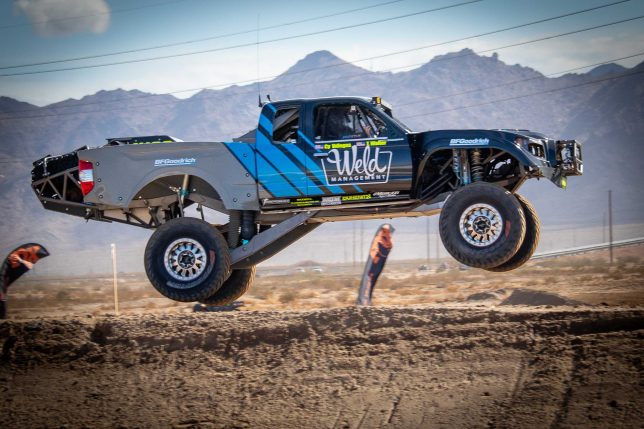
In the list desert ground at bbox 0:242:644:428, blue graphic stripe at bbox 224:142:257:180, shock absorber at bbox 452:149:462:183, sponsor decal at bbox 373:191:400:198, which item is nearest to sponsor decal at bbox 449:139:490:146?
shock absorber at bbox 452:149:462:183

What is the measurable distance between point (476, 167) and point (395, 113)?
14261 centimetres

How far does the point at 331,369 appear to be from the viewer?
35.9ft

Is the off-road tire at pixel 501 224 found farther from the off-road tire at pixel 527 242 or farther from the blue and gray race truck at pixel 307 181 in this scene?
the off-road tire at pixel 527 242

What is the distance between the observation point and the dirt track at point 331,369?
9.70 metres

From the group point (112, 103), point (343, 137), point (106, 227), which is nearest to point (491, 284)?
point (343, 137)

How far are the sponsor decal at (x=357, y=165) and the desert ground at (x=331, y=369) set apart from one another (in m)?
2.52

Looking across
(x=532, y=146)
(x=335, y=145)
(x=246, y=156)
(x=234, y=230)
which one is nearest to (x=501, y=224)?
(x=532, y=146)

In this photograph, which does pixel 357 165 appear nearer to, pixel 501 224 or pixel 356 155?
pixel 356 155

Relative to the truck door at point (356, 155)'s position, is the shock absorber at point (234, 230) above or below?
below

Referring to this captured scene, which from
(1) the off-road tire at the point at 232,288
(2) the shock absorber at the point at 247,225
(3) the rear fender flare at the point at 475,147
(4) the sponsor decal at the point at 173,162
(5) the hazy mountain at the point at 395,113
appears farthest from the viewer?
(5) the hazy mountain at the point at 395,113

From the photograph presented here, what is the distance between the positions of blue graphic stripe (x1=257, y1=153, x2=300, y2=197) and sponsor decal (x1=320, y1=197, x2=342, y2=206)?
1.22 ft

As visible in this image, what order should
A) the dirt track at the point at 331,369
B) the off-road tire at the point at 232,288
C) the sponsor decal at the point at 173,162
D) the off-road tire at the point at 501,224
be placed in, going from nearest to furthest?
the dirt track at the point at 331,369, the off-road tire at the point at 501,224, the sponsor decal at the point at 173,162, the off-road tire at the point at 232,288

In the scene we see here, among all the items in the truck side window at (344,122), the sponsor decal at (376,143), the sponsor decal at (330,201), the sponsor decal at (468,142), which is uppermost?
the truck side window at (344,122)

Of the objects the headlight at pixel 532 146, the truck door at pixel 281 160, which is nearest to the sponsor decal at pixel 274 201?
the truck door at pixel 281 160
